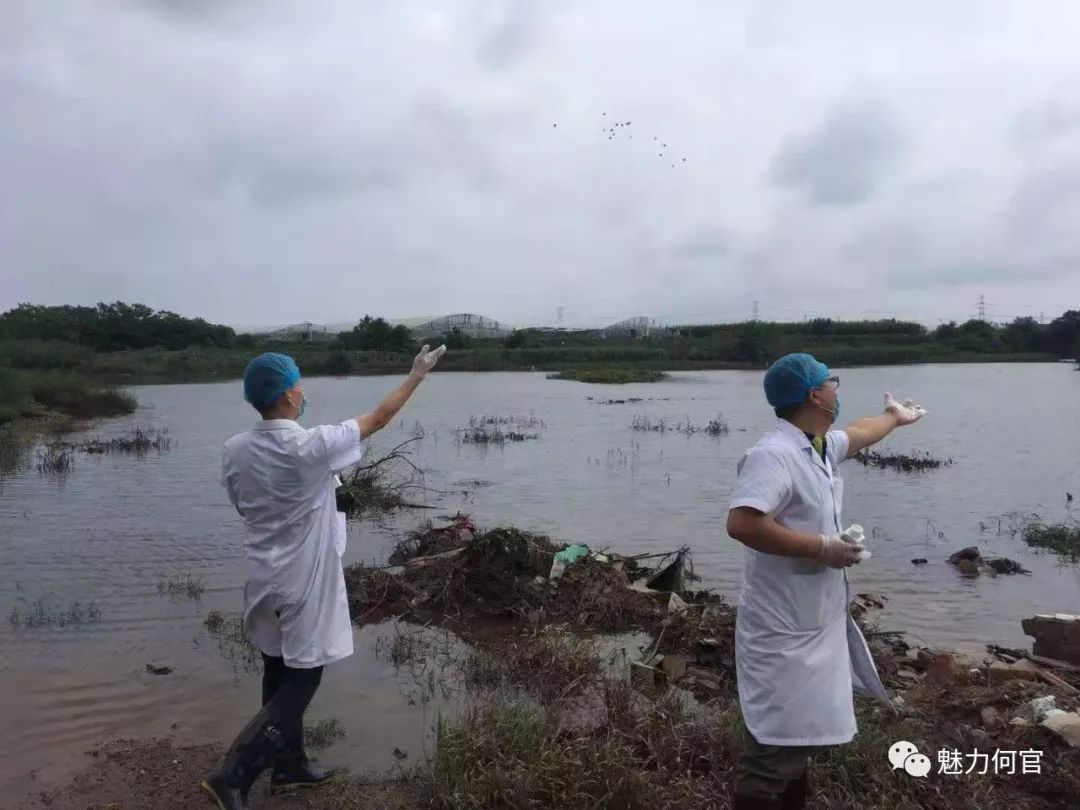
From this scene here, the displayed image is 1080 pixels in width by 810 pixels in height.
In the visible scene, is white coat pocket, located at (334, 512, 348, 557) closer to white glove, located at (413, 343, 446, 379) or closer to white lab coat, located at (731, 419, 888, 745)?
white glove, located at (413, 343, 446, 379)

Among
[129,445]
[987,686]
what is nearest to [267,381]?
[987,686]

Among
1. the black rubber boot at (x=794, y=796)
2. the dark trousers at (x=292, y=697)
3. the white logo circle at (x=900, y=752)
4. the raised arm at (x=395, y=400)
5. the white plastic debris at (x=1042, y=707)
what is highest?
the raised arm at (x=395, y=400)

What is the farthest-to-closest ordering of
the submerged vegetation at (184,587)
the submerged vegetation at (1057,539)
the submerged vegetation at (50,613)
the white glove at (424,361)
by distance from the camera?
the submerged vegetation at (1057,539)
the submerged vegetation at (184,587)
the submerged vegetation at (50,613)
the white glove at (424,361)

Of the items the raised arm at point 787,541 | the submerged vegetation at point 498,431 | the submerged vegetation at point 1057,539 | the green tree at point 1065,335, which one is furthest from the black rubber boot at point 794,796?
the green tree at point 1065,335

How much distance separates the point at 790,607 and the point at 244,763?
229 centimetres

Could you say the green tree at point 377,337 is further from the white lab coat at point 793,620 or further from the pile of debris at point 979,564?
the white lab coat at point 793,620

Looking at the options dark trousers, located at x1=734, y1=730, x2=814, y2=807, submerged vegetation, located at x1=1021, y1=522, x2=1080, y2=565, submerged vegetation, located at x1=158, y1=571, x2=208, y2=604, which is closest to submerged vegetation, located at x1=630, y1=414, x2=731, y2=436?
submerged vegetation, located at x1=1021, y1=522, x2=1080, y2=565

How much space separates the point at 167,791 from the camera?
3.81 meters

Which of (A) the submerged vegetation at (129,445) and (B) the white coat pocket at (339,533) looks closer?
(B) the white coat pocket at (339,533)

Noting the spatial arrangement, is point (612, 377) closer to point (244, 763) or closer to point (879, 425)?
point (879, 425)

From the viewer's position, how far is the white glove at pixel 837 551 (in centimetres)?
258

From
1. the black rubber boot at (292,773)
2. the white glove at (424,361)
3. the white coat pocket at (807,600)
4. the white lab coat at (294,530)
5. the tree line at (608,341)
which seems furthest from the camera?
the tree line at (608,341)

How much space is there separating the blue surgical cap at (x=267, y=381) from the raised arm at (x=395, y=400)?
1.12 ft

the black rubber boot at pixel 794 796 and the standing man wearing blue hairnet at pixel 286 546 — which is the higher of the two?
the standing man wearing blue hairnet at pixel 286 546
